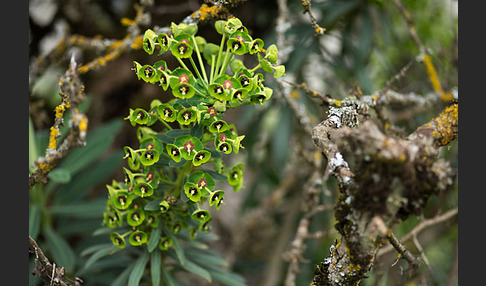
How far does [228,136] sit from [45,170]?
423mm

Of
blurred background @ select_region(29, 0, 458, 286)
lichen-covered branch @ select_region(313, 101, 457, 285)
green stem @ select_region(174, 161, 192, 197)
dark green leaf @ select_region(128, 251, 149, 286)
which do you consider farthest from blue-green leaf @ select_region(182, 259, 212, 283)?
blurred background @ select_region(29, 0, 458, 286)

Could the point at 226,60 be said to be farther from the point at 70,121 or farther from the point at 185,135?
the point at 70,121

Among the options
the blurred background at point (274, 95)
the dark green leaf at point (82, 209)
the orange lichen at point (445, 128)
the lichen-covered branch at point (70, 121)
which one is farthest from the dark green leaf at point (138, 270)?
the orange lichen at point (445, 128)

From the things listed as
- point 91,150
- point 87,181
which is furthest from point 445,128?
point 87,181

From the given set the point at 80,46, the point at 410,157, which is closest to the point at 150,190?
the point at 410,157

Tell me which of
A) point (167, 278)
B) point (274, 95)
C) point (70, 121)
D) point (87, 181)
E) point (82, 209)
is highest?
Result: point (274, 95)

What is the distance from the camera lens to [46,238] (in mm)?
1472

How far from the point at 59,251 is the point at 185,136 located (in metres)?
0.74

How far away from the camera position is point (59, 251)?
1.40 m

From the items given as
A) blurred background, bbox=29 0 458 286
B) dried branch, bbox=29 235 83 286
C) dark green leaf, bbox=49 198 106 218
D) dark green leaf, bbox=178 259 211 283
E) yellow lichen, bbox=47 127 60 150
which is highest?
blurred background, bbox=29 0 458 286

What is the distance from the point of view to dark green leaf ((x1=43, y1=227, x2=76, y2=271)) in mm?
1362

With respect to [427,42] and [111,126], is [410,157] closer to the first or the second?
[111,126]

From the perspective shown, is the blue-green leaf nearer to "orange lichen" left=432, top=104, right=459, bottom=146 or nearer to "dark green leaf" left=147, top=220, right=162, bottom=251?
"dark green leaf" left=147, top=220, right=162, bottom=251

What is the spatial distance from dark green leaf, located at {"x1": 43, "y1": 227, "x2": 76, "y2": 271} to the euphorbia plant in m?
0.37
